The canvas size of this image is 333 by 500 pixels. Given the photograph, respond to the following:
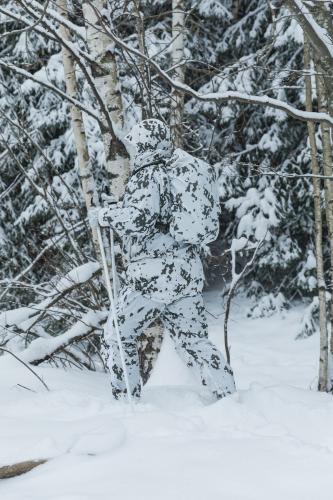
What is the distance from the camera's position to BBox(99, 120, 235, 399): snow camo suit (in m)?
3.17

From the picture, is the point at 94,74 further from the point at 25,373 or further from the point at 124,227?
the point at 25,373

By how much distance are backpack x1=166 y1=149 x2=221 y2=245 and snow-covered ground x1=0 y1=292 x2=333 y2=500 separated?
0.91 meters

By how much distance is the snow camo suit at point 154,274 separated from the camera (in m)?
3.17

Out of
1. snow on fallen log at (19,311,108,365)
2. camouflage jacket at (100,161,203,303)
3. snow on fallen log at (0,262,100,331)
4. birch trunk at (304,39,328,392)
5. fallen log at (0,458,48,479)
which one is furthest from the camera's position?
birch trunk at (304,39,328,392)

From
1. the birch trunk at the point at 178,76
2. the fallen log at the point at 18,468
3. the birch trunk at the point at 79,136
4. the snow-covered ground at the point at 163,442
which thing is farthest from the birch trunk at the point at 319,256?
the fallen log at the point at 18,468

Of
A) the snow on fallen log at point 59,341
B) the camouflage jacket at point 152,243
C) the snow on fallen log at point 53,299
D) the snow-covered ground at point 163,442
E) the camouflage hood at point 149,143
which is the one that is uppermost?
the camouflage hood at point 149,143

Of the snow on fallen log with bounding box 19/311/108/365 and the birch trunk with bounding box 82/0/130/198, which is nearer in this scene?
the birch trunk with bounding box 82/0/130/198

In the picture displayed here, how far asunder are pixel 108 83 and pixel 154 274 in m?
1.60

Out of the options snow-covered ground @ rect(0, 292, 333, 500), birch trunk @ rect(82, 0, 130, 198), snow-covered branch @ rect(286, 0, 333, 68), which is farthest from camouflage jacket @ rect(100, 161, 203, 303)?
snow-covered branch @ rect(286, 0, 333, 68)

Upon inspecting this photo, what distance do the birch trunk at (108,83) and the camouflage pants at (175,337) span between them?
1.05 metres

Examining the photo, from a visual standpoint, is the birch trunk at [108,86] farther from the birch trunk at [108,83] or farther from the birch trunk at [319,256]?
the birch trunk at [319,256]

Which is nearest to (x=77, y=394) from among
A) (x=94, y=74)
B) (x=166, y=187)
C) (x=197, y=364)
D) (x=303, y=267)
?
(x=197, y=364)

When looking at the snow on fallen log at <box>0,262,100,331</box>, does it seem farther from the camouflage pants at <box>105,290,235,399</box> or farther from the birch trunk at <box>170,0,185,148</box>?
the birch trunk at <box>170,0,185,148</box>

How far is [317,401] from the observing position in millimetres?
3348
